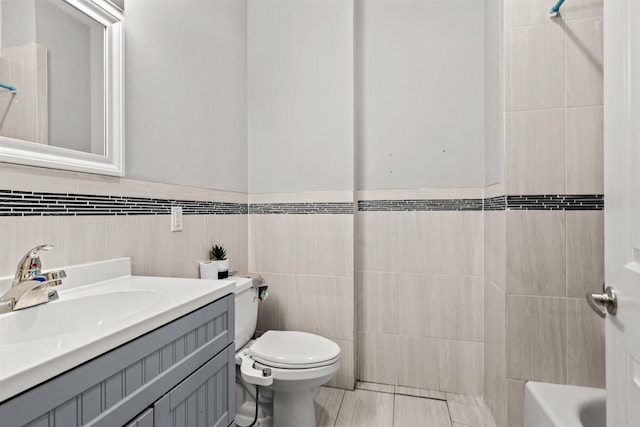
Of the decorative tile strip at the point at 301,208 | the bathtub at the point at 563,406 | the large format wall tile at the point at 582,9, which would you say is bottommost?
the bathtub at the point at 563,406

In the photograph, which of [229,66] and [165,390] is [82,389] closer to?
[165,390]

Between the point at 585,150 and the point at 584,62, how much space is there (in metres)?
0.37

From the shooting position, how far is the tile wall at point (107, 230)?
3.08 feet

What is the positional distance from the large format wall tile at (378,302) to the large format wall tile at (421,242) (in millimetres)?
61

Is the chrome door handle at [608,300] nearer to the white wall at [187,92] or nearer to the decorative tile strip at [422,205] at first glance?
the decorative tile strip at [422,205]

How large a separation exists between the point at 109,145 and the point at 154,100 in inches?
13.0

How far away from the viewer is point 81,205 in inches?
43.9

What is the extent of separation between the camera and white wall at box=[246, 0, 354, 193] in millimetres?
2049

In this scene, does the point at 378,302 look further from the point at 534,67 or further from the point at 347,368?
the point at 534,67

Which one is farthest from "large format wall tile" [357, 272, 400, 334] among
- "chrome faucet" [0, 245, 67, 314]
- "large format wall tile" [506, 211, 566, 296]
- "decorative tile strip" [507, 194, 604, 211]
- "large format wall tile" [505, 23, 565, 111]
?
"chrome faucet" [0, 245, 67, 314]

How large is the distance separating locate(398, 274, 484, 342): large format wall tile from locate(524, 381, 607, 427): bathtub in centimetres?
50

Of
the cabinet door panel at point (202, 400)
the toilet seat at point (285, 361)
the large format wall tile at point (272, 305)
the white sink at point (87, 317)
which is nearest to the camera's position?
the white sink at point (87, 317)

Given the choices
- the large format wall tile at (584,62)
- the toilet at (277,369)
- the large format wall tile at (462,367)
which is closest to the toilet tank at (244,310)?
the toilet at (277,369)

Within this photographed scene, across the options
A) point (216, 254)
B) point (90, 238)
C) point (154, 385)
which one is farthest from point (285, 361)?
point (90, 238)
